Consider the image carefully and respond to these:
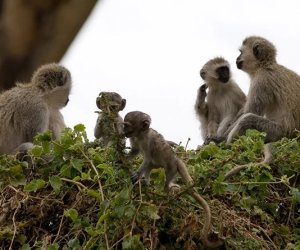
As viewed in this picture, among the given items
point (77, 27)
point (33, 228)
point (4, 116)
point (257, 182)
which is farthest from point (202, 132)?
point (77, 27)

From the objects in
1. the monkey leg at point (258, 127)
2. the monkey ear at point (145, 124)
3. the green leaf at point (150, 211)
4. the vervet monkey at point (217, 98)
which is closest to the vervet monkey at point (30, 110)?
the monkey leg at point (258, 127)

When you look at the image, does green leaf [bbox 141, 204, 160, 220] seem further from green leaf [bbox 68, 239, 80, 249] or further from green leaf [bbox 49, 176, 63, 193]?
green leaf [bbox 49, 176, 63, 193]

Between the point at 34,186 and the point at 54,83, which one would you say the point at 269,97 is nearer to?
the point at 54,83

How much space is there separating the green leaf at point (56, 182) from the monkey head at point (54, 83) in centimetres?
312

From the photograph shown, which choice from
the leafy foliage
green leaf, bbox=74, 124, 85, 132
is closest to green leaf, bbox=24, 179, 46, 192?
the leafy foliage

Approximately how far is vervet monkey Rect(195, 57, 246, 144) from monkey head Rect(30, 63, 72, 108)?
2080mm

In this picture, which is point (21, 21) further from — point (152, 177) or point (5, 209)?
point (5, 209)

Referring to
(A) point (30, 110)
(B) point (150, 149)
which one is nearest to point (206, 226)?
(B) point (150, 149)

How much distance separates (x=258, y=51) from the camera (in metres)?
9.58

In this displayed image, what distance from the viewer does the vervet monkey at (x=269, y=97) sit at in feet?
28.0

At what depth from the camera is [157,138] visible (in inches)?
207

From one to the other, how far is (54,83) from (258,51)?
2854 mm

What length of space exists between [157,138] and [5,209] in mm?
1286

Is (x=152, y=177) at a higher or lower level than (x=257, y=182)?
lower
